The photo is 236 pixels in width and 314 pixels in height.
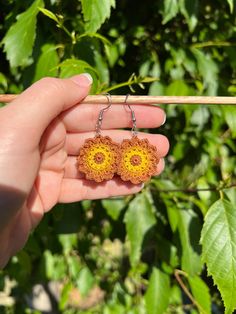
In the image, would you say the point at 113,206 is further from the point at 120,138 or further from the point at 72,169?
the point at 120,138

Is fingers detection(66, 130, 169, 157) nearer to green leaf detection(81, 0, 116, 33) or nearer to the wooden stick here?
the wooden stick

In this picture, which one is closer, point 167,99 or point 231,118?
point 167,99

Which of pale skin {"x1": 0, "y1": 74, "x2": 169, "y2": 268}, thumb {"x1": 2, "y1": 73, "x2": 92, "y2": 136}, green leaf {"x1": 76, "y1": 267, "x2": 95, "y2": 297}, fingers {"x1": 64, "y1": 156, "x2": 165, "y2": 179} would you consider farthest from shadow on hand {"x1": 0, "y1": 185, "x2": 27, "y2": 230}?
green leaf {"x1": 76, "y1": 267, "x2": 95, "y2": 297}

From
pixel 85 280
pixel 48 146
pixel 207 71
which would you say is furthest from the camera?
pixel 85 280

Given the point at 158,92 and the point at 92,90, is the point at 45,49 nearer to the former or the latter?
the point at 92,90

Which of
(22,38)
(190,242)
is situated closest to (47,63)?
(22,38)

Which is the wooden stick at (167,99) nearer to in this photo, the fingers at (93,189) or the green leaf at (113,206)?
the fingers at (93,189)
